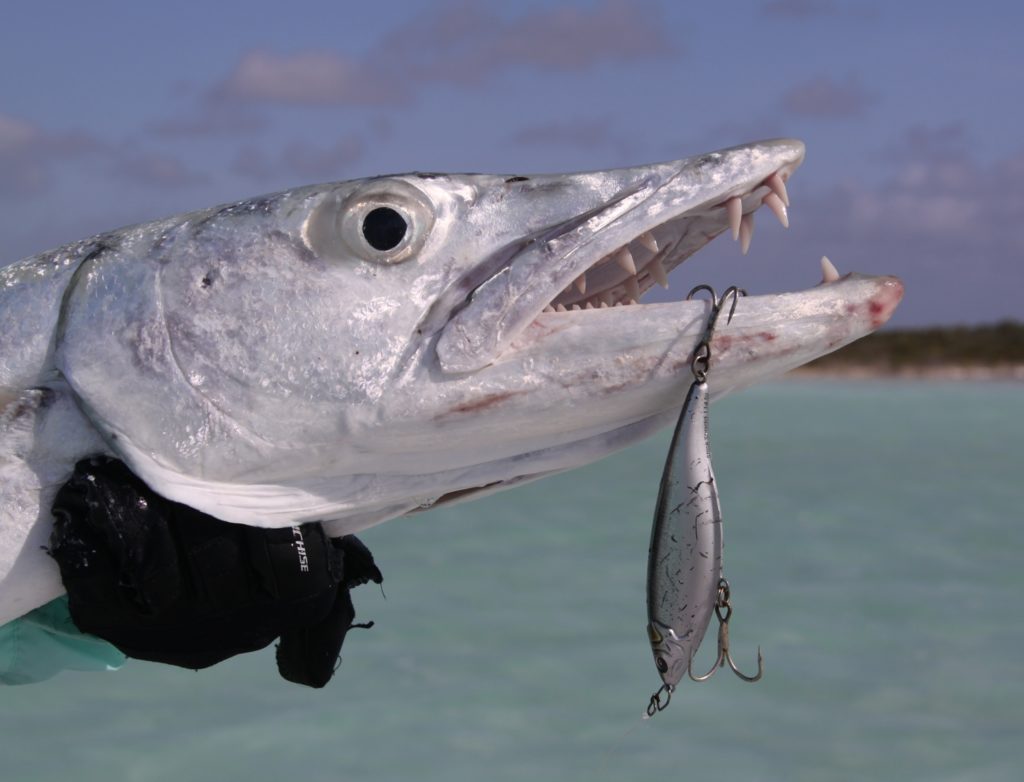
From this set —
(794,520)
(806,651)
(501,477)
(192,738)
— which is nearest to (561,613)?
(806,651)

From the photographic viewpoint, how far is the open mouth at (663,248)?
5.85 feet

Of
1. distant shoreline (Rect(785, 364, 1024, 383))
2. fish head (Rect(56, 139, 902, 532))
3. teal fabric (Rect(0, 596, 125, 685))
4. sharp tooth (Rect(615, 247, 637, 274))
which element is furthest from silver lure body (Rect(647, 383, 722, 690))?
distant shoreline (Rect(785, 364, 1024, 383))

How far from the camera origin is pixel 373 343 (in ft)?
5.58

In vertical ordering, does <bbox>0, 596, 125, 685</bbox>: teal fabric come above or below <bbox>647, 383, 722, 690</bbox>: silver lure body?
below

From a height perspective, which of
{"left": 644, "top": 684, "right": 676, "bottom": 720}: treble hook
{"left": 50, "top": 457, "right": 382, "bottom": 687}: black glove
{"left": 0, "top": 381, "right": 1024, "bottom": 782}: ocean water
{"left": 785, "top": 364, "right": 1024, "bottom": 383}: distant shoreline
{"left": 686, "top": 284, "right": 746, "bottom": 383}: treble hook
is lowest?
{"left": 785, "top": 364, "right": 1024, "bottom": 383}: distant shoreline

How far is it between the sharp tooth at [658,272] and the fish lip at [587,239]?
0.06 m

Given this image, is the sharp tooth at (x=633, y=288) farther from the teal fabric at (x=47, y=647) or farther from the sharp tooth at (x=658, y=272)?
the teal fabric at (x=47, y=647)

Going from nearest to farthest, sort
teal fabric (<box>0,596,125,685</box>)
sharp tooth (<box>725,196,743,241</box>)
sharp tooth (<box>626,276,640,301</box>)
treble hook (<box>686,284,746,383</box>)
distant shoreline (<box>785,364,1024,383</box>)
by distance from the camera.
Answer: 1. treble hook (<box>686,284,746,383</box>)
2. sharp tooth (<box>725,196,743,241</box>)
3. sharp tooth (<box>626,276,640,301</box>)
4. teal fabric (<box>0,596,125,685</box>)
5. distant shoreline (<box>785,364,1024,383</box>)

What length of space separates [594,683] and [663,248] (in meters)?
2.86

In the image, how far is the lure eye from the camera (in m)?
1.75

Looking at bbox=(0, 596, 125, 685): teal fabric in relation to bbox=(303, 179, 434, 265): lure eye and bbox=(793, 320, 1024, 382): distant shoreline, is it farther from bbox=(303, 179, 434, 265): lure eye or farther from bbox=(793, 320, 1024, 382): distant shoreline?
bbox=(793, 320, 1024, 382): distant shoreline

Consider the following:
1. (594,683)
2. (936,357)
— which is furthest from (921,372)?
(594,683)

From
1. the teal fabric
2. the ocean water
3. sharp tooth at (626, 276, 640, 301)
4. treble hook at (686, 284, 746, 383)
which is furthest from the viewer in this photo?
the ocean water

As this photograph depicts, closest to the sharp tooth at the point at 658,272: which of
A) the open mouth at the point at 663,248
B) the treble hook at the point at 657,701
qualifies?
the open mouth at the point at 663,248
